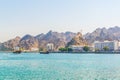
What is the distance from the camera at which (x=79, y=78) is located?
50812mm

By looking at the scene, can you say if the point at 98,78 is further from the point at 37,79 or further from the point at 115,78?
the point at 37,79

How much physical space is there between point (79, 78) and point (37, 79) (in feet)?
23.4

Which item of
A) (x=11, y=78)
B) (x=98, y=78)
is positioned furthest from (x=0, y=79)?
(x=98, y=78)

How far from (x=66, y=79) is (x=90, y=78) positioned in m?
4.12

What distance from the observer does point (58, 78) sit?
5097cm

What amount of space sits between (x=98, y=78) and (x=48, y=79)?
843cm

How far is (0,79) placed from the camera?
49.9 meters


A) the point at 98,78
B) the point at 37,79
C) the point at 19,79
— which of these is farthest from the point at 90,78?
the point at 19,79

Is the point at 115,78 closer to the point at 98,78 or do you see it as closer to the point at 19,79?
the point at 98,78

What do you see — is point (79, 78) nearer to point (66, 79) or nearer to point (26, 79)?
point (66, 79)

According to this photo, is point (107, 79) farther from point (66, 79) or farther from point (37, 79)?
point (37, 79)

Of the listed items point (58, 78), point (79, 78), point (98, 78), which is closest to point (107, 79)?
point (98, 78)

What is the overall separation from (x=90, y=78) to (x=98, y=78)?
1358 millimetres

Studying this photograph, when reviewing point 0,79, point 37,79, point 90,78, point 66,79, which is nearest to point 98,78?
point 90,78
